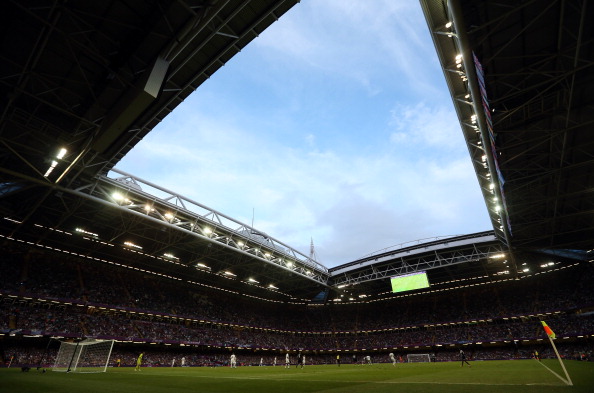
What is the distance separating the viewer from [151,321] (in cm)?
4222

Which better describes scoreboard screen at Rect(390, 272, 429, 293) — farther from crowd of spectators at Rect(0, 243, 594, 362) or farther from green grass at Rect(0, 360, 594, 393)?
green grass at Rect(0, 360, 594, 393)

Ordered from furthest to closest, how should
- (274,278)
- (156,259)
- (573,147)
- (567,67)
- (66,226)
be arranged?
1. (274,278)
2. (156,259)
3. (66,226)
4. (573,147)
5. (567,67)

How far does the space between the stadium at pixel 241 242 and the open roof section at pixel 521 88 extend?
94mm

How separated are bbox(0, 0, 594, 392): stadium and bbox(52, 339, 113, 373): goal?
317mm

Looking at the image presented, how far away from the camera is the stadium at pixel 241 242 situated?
474 inches

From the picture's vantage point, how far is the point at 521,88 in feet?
49.6

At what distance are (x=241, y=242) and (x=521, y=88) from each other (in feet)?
91.4

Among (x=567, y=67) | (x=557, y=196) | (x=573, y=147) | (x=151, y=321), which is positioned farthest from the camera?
(x=151, y=321)

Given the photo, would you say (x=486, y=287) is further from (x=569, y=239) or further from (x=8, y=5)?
(x=8, y=5)

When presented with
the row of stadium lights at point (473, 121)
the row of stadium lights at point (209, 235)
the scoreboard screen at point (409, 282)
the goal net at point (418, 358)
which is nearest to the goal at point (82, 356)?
the row of stadium lights at point (209, 235)

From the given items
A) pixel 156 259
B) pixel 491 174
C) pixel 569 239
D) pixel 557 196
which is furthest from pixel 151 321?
pixel 569 239

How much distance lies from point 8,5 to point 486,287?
64493 millimetres

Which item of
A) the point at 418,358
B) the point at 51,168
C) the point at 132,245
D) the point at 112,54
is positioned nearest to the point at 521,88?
the point at 112,54

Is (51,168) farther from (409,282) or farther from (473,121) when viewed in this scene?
(409,282)
